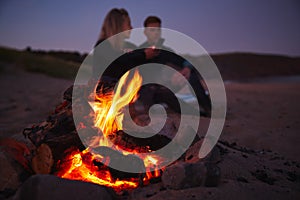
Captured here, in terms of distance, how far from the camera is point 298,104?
643 cm

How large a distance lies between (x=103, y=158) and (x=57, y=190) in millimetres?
581

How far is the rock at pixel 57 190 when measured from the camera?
169 centimetres

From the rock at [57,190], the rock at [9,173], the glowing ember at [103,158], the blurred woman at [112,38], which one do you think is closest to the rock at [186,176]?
the glowing ember at [103,158]

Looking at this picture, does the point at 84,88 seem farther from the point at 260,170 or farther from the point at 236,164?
the point at 260,170

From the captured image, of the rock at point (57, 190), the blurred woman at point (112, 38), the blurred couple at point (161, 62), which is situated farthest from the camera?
the blurred couple at point (161, 62)

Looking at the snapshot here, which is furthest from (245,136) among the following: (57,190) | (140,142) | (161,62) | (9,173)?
(9,173)

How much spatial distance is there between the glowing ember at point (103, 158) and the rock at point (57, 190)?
0.33 metres

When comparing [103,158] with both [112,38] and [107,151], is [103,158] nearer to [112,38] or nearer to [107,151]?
[107,151]

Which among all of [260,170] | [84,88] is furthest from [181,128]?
[84,88]

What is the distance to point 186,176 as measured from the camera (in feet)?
6.15

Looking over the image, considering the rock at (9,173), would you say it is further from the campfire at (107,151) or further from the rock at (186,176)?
the rock at (186,176)

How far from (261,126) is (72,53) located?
2173 cm

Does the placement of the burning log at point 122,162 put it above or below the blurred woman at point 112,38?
below

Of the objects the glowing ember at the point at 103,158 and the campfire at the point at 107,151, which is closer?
the campfire at the point at 107,151
